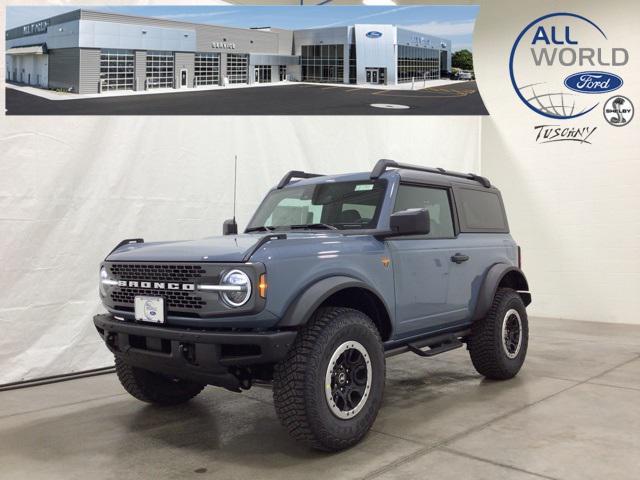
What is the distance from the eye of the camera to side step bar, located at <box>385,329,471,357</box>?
411 cm

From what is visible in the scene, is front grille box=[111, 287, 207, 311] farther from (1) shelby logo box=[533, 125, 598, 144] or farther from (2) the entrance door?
(1) shelby logo box=[533, 125, 598, 144]

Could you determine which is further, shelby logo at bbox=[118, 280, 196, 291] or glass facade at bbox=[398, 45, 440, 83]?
glass facade at bbox=[398, 45, 440, 83]

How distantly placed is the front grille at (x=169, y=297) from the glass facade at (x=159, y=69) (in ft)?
10.3

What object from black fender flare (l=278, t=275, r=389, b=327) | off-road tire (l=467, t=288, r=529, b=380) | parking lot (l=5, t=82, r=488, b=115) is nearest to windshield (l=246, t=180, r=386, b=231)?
black fender flare (l=278, t=275, r=389, b=327)

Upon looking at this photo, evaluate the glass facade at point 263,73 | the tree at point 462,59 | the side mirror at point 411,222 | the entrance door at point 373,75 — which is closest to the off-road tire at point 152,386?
the side mirror at point 411,222

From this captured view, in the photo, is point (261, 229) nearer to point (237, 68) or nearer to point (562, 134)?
point (237, 68)

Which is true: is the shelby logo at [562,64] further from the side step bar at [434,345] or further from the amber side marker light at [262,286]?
the amber side marker light at [262,286]

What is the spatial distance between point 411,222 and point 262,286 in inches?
45.1

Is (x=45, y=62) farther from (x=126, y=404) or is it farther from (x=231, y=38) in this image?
(x=126, y=404)

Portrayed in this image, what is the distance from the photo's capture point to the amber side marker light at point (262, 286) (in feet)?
10.0

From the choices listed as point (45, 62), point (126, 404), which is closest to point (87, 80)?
point (45, 62)

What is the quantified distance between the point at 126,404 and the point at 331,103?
4.50 m

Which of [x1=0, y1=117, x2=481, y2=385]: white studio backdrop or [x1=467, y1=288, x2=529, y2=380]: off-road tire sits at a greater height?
[x1=0, y1=117, x2=481, y2=385]: white studio backdrop

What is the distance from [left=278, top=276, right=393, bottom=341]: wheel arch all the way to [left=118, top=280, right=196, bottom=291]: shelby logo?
574 mm
